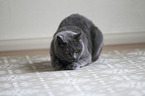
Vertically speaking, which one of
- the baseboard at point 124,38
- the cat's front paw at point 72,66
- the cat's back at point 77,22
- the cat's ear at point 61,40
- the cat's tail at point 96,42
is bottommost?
the baseboard at point 124,38

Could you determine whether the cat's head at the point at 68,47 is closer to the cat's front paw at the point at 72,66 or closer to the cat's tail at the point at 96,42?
the cat's front paw at the point at 72,66

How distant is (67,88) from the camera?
5.85 feet

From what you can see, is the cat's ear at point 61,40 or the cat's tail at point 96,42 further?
the cat's tail at point 96,42

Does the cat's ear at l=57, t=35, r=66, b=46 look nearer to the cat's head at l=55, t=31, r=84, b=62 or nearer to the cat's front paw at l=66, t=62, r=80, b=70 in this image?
the cat's head at l=55, t=31, r=84, b=62

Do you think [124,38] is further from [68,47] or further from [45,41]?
[68,47]

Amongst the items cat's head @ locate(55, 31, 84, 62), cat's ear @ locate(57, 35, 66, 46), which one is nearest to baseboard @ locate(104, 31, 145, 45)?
cat's head @ locate(55, 31, 84, 62)

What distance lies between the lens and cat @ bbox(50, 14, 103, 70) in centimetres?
216

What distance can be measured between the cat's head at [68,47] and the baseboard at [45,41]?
116 centimetres

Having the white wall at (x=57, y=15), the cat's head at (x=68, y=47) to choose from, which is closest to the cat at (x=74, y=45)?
the cat's head at (x=68, y=47)

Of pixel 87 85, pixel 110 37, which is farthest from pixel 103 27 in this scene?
pixel 87 85

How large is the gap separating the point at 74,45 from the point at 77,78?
31cm

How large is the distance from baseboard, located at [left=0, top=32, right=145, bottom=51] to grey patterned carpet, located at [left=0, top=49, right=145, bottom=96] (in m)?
0.51

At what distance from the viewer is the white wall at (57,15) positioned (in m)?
3.20

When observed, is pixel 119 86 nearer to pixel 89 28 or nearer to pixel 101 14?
pixel 89 28
